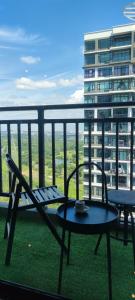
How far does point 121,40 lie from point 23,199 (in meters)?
5.20

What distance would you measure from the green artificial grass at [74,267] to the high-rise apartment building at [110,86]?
69 centimetres

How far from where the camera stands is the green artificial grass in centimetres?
159

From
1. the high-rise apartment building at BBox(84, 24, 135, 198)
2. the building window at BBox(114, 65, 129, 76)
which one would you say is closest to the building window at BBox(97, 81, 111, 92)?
the high-rise apartment building at BBox(84, 24, 135, 198)

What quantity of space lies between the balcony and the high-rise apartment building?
0.07 m

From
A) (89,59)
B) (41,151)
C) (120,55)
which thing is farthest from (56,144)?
(120,55)

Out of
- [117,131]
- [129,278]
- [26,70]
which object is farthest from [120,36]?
[26,70]

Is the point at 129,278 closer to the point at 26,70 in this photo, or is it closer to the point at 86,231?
the point at 86,231

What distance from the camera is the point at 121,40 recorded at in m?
6.02

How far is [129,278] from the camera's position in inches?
66.8

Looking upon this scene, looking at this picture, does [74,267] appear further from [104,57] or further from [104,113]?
[104,57]

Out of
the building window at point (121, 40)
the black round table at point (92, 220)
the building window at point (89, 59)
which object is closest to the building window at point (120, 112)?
the black round table at point (92, 220)

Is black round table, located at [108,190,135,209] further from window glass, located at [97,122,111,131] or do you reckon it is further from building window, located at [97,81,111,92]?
building window, located at [97,81,111,92]

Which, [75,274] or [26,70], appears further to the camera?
[26,70]

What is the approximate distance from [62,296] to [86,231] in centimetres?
42
